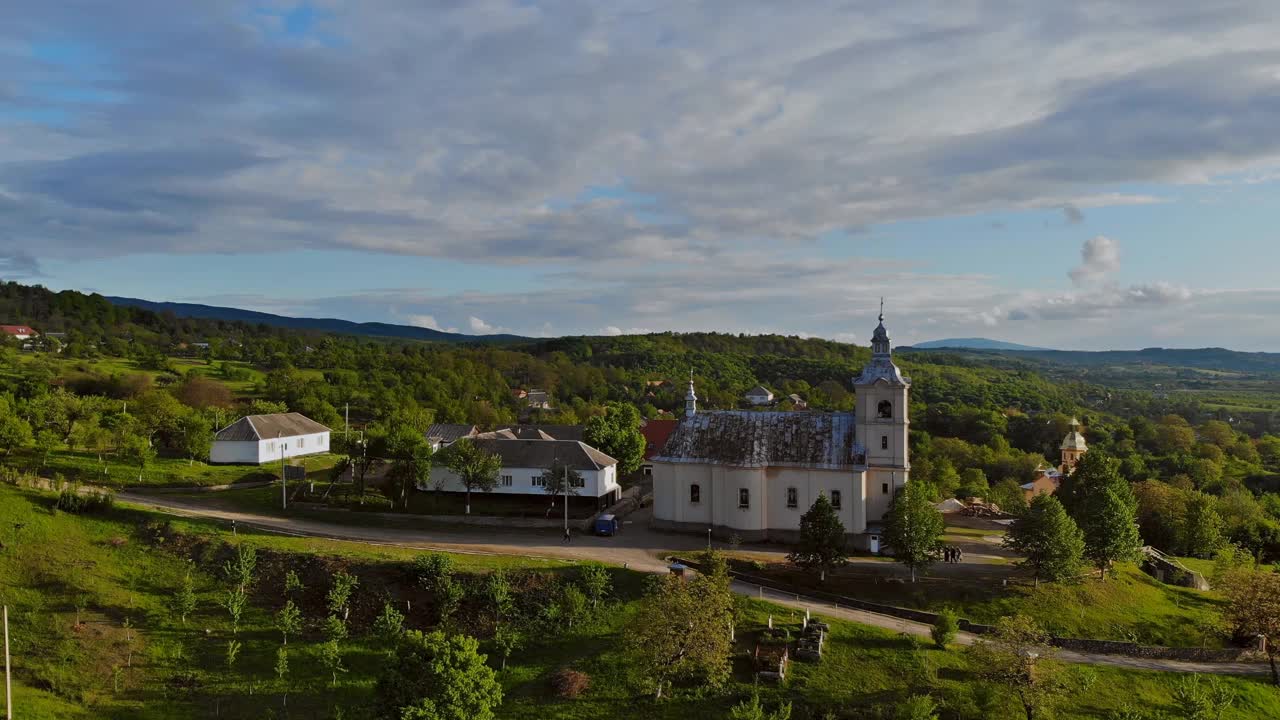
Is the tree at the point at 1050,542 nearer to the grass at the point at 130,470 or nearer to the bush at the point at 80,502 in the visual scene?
the grass at the point at 130,470

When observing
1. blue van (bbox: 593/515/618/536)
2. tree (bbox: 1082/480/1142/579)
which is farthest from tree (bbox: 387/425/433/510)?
tree (bbox: 1082/480/1142/579)

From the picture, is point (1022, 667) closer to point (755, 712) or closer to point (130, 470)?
point (755, 712)

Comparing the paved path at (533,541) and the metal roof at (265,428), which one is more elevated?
the metal roof at (265,428)

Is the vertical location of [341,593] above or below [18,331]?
below

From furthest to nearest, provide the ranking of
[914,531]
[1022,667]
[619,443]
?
[619,443] → [914,531] → [1022,667]

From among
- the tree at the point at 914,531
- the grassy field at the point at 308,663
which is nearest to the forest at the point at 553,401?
the tree at the point at 914,531

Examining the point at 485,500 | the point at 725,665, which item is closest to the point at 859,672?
the point at 725,665

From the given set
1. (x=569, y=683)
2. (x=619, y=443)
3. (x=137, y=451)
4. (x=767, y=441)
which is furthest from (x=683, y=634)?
(x=137, y=451)

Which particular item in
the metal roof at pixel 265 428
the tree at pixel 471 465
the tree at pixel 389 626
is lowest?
the tree at pixel 389 626
